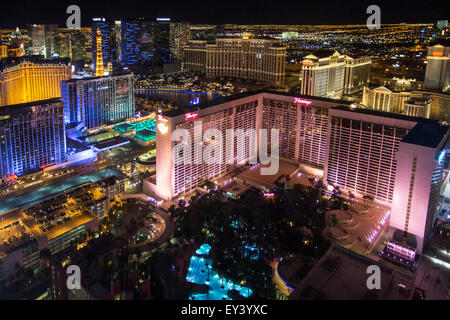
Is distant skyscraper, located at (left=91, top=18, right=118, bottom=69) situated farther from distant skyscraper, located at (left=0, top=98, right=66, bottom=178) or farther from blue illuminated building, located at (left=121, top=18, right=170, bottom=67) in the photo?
distant skyscraper, located at (left=0, top=98, right=66, bottom=178)

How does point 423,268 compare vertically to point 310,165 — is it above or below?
below

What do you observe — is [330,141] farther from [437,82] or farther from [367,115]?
[437,82]

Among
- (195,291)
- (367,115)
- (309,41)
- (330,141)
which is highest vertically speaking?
(309,41)

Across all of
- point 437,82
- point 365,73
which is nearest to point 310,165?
point 437,82

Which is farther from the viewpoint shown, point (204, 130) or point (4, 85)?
point (4, 85)

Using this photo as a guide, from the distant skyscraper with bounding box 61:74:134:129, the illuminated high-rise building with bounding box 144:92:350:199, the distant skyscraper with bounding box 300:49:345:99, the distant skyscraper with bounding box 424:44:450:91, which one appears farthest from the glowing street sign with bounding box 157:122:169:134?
the distant skyscraper with bounding box 424:44:450:91

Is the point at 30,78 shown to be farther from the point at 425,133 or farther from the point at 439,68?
the point at 439,68
